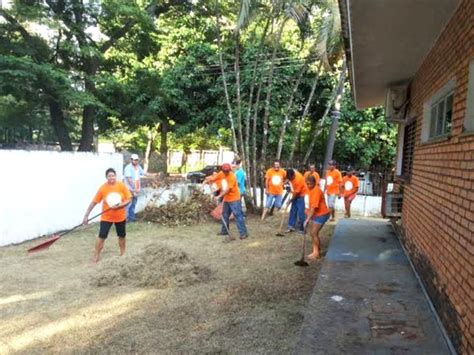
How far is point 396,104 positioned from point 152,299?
6.08 meters

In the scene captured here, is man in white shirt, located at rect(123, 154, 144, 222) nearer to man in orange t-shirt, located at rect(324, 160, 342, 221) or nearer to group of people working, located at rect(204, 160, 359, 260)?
group of people working, located at rect(204, 160, 359, 260)

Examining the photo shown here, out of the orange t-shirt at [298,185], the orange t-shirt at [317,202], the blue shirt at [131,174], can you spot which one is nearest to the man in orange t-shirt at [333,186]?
the orange t-shirt at [298,185]

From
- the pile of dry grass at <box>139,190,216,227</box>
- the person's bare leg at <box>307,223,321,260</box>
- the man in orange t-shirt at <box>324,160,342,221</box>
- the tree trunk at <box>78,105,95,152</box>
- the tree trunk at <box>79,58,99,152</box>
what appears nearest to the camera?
the person's bare leg at <box>307,223,321,260</box>

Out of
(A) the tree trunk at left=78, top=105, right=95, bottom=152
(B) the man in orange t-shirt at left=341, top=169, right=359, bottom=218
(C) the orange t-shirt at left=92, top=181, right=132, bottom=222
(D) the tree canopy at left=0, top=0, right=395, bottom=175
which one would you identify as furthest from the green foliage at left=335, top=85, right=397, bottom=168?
(C) the orange t-shirt at left=92, top=181, right=132, bottom=222

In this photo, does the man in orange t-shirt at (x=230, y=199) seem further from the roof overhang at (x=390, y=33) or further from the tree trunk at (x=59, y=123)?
the tree trunk at (x=59, y=123)

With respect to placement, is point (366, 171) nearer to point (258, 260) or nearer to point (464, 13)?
point (258, 260)

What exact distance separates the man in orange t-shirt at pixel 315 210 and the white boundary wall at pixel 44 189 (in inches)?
212

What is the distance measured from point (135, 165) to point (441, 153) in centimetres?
873

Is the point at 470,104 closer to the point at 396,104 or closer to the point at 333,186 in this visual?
the point at 396,104

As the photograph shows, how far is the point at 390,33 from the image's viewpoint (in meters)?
5.51

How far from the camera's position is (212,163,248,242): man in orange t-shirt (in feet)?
34.2

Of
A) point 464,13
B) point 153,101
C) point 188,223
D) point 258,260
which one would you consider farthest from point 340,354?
point 153,101

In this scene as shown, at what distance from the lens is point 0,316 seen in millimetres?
5492

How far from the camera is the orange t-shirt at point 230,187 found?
10.4 m
